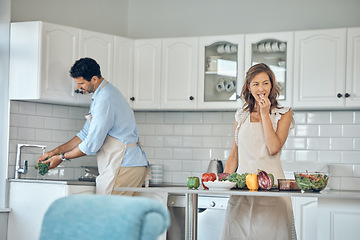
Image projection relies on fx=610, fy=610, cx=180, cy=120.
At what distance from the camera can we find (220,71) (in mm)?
4977

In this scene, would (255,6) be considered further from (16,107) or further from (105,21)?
(16,107)

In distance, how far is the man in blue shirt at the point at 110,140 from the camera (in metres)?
4.06

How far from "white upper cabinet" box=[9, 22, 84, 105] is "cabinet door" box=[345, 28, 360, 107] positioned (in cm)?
211

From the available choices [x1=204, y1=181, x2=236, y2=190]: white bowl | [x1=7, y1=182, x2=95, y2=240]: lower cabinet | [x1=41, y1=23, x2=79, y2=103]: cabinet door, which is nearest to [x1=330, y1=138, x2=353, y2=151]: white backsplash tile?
[x1=7, y1=182, x2=95, y2=240]: lower cabinet

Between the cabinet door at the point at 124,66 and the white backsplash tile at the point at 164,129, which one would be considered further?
the white backsplash tile at the point at 164,129

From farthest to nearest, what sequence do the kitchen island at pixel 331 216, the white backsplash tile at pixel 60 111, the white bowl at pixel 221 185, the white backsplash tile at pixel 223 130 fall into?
1. the white backsplash tile at pixel 223 130
2. the white backsplash tile at pixel 60 111
3. the kitchen island at pixel 331 216
4. the white bowl at pixel 221 185

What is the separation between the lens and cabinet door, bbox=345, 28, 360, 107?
4.63 meters

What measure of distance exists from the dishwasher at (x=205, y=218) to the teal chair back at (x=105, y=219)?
116 inches

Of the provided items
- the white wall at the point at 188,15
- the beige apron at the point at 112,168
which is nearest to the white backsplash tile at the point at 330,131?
the white wall at the point at 188,15

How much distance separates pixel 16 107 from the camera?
4648mm

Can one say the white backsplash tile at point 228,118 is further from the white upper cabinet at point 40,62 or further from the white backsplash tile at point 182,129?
the white upper cabinet at point 40,62

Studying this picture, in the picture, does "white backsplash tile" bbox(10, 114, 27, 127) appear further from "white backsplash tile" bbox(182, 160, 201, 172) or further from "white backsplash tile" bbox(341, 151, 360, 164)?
"white backsplash tile" bbox(341, 151, 360, 164)

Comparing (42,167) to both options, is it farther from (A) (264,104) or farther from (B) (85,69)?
(A) (264,104)

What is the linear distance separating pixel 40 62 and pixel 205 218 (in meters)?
1.68
